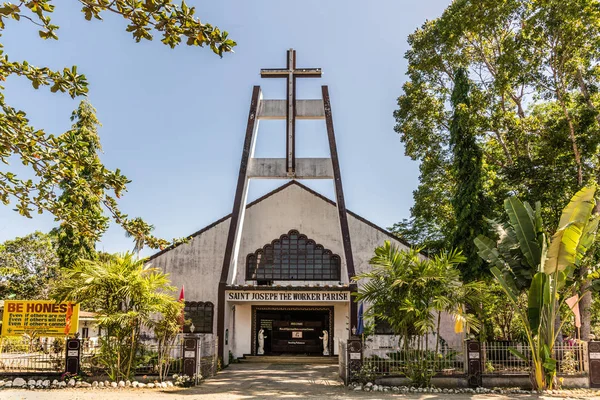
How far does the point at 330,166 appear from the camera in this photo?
74.2 feet

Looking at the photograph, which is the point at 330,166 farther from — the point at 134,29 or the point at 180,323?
the point at 134,29

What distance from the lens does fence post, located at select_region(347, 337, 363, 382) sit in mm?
15695

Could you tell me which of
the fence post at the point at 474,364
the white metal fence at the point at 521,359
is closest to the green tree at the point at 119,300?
the fence post at the point at 474,364

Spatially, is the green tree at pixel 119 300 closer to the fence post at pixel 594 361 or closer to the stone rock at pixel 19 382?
the stone rock at pixel 19 382

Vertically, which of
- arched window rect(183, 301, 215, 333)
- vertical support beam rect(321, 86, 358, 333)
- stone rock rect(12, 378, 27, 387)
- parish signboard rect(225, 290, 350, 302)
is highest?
vertical support beam rect(321, 86, 358, 333)

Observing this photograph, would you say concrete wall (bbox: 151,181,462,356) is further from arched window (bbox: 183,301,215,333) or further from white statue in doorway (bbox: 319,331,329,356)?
white statue in doorway (bbox: 319,331,329,356)

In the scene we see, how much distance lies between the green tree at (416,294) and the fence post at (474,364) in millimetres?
618

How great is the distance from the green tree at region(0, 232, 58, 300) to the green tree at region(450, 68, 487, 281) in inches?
1135

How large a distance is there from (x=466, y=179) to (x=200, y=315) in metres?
12.0

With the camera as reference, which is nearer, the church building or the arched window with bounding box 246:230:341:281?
the church building

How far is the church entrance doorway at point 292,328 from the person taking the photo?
25219mm

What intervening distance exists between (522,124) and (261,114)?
10132 mm

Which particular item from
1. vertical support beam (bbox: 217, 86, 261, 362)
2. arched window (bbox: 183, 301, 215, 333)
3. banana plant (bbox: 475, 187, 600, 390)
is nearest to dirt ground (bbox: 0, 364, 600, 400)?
banana plant (bbox: 475, 187, 600, 390)

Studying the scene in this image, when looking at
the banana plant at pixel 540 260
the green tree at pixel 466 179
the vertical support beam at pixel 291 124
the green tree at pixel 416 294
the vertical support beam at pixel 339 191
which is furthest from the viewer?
the vertical support beam at pixel 291 124
